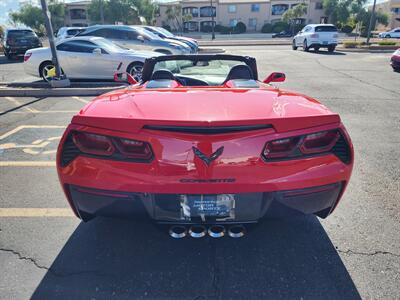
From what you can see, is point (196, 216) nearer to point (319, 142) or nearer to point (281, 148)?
point (281, 148)

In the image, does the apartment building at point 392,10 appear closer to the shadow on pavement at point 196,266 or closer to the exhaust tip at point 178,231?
the shadow on pavement at point 196,266

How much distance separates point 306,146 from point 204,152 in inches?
26.3

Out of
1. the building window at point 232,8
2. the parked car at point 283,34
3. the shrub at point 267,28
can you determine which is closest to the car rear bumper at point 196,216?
the parked car at point 283,34

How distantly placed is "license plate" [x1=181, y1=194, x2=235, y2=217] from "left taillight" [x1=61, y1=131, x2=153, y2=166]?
0.36 metres

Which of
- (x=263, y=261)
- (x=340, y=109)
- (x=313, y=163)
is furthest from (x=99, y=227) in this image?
(x=340, y=109)

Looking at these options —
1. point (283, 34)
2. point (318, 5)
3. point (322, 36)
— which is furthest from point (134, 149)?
point (318, 5)

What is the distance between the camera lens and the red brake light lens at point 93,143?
1943mm

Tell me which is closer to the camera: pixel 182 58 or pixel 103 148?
pixel 103 148

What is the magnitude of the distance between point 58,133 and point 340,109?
18.5 feet

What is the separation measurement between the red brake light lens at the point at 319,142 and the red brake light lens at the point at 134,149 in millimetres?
959

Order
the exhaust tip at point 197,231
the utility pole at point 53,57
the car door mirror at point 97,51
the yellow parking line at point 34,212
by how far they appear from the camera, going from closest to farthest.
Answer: the exhaust tip at point 197,231, the yellow parking line at point 34,212, the utility pole at point 53,57, the car door mirror at point 97,51

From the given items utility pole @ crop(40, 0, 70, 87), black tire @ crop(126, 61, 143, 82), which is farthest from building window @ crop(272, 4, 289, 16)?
utility pole @ crop(40, 0, 70, 87)

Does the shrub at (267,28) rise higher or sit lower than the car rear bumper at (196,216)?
higher

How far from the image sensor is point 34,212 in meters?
2.91
